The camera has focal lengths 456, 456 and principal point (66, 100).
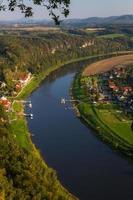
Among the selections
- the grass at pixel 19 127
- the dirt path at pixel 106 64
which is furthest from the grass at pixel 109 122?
the dirt path at pixel 106 64

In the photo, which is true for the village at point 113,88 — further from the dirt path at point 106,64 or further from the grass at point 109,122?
the dirt path at point 106,64

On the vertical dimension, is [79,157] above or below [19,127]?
above

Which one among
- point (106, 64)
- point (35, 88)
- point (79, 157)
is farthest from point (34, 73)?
point (79, 157)

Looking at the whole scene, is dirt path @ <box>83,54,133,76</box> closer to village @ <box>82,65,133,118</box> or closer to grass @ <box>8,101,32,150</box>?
village @ <box>82,65,133,118</box>

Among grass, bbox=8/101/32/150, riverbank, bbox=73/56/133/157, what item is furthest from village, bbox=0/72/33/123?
riverbank, bbox=73/56/133/157

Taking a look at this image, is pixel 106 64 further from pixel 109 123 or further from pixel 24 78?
pixel 109 123

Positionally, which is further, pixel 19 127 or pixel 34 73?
pixel 34 73

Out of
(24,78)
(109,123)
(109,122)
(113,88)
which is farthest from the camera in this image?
(24,78)
